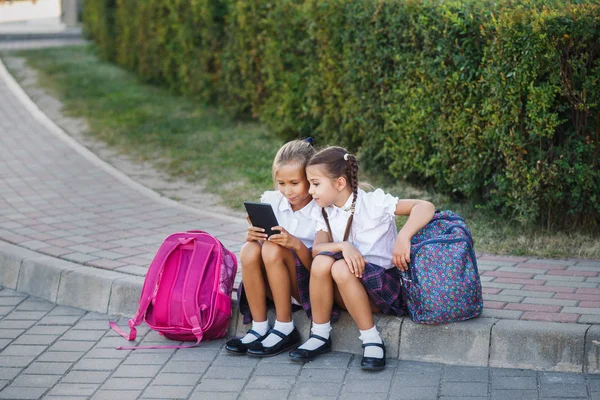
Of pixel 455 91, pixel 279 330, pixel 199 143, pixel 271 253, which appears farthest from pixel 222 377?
pixel 199 143

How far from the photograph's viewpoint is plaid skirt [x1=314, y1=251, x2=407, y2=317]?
4098 mm

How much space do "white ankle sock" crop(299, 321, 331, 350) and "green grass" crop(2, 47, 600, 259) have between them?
1.58 m

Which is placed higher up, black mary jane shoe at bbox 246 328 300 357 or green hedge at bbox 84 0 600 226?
green hedge at bbox 84 0 600 226

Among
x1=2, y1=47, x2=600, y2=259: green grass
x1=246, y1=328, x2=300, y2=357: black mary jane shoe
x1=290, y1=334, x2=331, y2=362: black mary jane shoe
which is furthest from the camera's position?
x1=2, y1=47, x2=600, y2=259: green grass

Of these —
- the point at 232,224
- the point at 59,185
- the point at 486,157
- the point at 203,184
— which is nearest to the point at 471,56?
the point at 486,157

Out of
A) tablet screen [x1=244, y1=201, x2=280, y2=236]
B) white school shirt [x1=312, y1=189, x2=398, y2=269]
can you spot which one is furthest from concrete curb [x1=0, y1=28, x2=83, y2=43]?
white school shirt [x1=312, y1=189, x2=398, y2=269]

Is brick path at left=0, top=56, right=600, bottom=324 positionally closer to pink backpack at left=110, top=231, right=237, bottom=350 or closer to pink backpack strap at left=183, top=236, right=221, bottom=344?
pink backpack at left=110, top=231, right=237, bottom=350

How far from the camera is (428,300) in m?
4.05

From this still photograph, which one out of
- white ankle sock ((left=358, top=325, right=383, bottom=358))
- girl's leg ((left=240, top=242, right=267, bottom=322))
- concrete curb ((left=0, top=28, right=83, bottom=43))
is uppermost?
girl's leg ((left=240, top=242, right=267, bottom=322))

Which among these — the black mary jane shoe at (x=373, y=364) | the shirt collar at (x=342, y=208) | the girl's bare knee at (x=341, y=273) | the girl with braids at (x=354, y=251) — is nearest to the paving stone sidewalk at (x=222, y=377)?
the black mary jane shoe at (x=373, y=364)

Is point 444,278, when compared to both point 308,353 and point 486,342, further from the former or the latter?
point 308,353

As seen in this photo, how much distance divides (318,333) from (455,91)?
7.85 ft

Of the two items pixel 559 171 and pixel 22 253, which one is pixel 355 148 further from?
pixel 22 253

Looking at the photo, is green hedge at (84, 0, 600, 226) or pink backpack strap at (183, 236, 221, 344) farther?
green hedge at (84, 0, 600, 226)
